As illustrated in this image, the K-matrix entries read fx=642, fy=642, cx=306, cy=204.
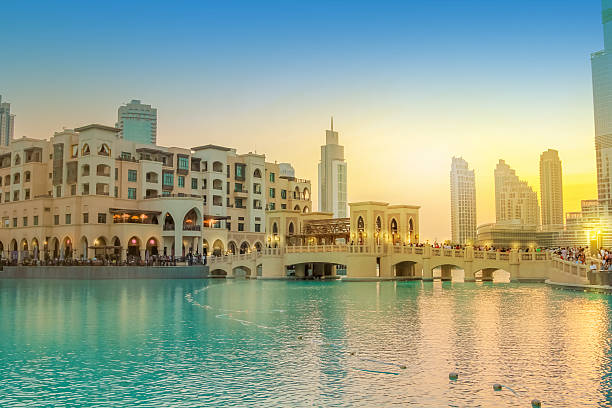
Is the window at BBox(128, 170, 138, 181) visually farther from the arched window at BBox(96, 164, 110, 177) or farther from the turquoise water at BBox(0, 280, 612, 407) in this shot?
the turquoise water at BBox(0, 280, 612, 407)

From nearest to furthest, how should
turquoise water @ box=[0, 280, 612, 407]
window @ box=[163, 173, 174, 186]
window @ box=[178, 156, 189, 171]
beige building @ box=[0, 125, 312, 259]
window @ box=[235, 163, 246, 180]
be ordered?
turquoise water @ box=[0, 280, 612, 407] → beige building @ box=[0, 125, 312, 259] → window @ box=[163, 173, 174, 186] → window @ box=[178, 156, 189, 171] → window @ box=[235, 163, 246, 180]

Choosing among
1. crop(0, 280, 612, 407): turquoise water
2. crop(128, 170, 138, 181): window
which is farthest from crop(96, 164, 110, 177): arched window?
crop(0, 280, 612, 407): turquoise water

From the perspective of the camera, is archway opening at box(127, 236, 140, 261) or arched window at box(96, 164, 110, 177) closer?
archway opening at box(127, 236, 140, 261)

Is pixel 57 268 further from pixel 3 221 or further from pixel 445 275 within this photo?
pixel 445 275

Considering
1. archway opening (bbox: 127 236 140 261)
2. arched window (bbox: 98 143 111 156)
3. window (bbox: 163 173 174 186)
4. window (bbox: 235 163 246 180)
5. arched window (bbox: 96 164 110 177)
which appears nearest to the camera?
archway opening (bbox: 127 236 140 261)

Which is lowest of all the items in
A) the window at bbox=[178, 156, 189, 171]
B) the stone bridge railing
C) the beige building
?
the stone bridge railing

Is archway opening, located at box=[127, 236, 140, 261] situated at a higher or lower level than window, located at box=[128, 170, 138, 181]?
lower

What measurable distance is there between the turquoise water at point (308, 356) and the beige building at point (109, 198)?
59.9 m

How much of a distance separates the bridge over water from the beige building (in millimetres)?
12306

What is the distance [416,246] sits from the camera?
231 ft

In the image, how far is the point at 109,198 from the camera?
93875 millimetres

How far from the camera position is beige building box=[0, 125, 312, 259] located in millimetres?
92688

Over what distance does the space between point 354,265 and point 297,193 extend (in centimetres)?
5945

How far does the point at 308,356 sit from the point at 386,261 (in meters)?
53.7
